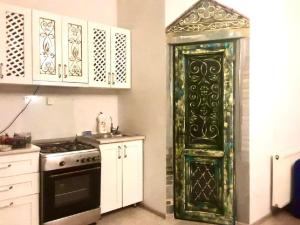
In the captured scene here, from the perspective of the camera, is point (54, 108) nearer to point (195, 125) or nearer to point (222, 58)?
point (195, 125)

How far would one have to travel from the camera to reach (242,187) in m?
2.78

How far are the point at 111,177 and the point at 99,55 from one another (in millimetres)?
1421

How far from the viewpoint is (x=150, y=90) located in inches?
126

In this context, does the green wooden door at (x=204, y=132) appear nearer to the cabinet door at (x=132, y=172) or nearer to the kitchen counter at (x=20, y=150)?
the cabinet door at (x=132, y=172)

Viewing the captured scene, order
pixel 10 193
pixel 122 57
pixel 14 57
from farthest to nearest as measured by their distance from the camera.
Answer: pixel 122 57 < pixel 14 57 < pixel 10 193

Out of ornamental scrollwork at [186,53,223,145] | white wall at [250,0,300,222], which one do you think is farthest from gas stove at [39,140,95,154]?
white wall at [250,0,300,222]

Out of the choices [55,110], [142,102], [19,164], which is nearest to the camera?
[19,164]

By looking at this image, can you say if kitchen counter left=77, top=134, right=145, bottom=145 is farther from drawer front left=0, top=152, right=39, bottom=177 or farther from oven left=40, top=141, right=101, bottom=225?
drawer front left=0, top=152, right=39, bottom=177

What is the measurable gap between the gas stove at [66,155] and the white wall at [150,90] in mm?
685

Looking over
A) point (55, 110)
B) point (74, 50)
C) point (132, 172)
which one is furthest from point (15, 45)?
point (132, 172)

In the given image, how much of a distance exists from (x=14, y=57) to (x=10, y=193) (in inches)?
49.2

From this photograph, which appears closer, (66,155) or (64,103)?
(66,155)

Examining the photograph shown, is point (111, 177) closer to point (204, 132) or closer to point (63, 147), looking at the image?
point (63, 147)

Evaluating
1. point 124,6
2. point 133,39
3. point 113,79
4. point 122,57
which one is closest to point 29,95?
point 113,79
